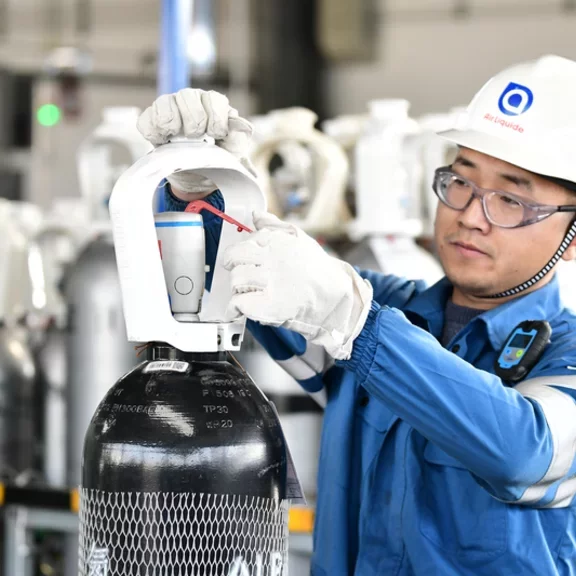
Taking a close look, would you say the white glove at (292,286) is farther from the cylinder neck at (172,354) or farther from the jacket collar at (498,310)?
the jacket collar at (498,310)

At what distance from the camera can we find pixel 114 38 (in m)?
6.45

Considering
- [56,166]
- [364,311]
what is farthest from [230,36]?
[364,311]

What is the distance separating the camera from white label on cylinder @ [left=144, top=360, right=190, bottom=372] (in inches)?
52.2

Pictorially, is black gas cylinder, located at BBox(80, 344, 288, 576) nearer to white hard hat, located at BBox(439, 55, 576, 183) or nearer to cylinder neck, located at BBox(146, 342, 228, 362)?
cylinder neck, located at BBox(146, 342, 228, 362)

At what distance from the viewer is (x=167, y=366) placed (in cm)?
133

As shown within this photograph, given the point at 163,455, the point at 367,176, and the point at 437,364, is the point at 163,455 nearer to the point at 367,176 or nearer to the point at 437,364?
the point at 437,364

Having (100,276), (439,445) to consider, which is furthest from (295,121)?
(439,445)

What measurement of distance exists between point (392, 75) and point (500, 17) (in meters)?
0.69

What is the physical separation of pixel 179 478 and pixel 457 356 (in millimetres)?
366

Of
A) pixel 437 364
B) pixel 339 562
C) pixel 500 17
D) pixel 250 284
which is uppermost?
pixel 500 17

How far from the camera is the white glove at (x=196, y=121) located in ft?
4.42

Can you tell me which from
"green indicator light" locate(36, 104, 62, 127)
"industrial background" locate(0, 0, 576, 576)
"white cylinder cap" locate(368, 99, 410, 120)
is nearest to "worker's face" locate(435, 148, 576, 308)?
"industrial background" locate(0, 0, 576, 576)

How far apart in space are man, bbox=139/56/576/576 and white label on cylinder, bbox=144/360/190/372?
142 millimetres

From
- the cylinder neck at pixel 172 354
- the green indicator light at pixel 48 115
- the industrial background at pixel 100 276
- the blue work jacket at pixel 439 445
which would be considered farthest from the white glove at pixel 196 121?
the green indicator light at pixel 48 115
